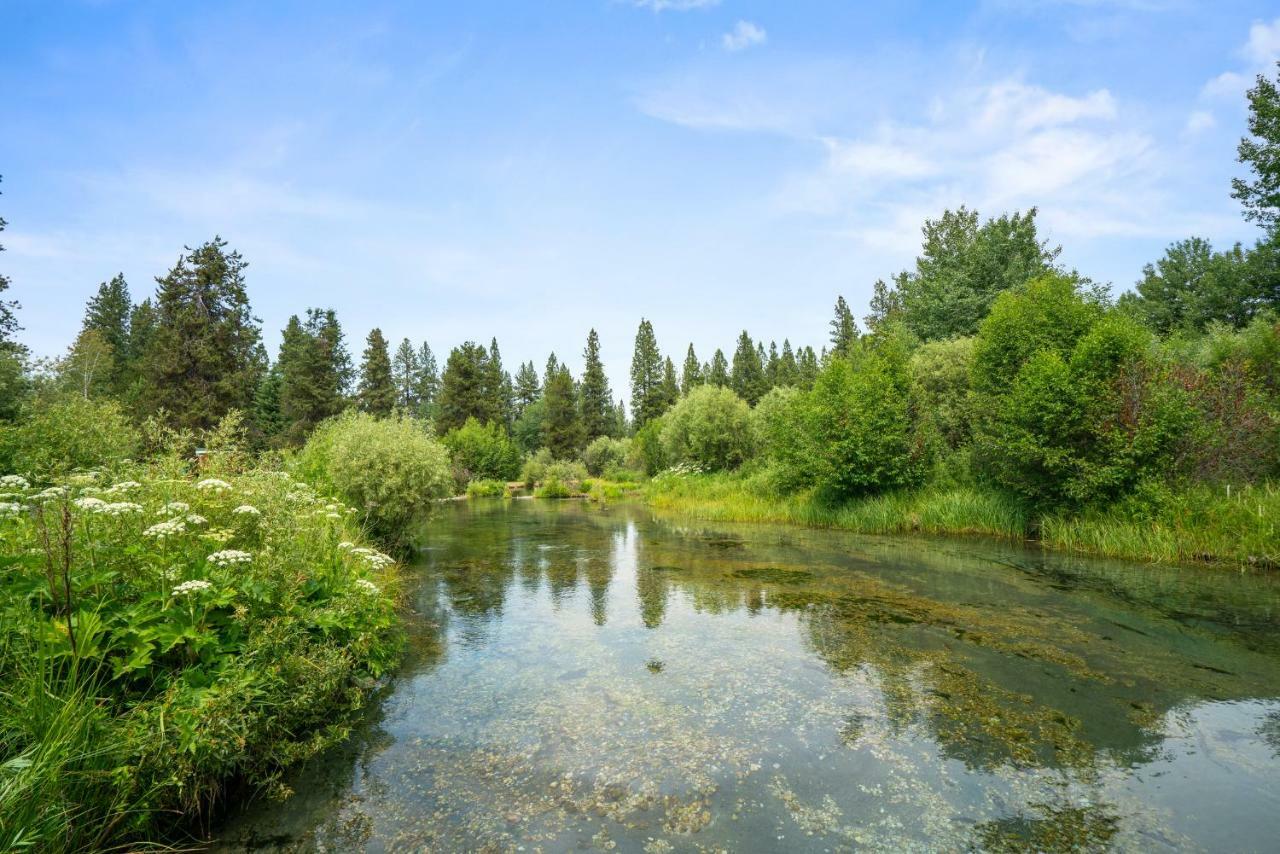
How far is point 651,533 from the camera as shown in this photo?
2055 centimetres

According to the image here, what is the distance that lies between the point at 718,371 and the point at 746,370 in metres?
4.93

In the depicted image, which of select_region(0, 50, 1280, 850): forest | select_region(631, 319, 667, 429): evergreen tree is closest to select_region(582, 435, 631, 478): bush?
select_region(0, 50, 1280, 850): forest

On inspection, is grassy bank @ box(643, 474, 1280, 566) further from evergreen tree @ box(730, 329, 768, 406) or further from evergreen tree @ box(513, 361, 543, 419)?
evergreen tree @ box(513, 361, 543, 419)

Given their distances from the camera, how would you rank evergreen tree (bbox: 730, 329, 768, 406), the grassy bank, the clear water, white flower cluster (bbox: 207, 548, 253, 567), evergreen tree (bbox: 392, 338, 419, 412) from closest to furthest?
the clear water
white flower cluster (bbox: 207, 548, 253, 567)
the grassy bank
evergreen tree (bbox: 730, 329, 768, 406)
evergreen tree (bbox: 392, 338, 419, 412)

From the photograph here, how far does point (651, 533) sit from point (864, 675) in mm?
14249

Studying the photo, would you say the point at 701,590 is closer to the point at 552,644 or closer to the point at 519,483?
the point at 552,644

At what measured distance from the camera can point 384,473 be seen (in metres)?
13.0

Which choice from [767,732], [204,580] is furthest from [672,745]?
[204,580]

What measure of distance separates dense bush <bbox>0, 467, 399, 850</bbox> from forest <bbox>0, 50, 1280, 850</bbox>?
0.07 feet

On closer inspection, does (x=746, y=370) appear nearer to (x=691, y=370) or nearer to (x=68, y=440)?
(x=691, y=370)

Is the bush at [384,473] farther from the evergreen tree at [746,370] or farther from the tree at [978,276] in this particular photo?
the evergreen tree at [746,370]

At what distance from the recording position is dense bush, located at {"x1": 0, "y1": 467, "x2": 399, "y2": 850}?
3084mm

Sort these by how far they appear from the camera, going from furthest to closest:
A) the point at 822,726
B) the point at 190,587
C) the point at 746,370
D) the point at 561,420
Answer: the point at 746,370 → the point at 561,420 → the point at 822,726 → the point at 190,587

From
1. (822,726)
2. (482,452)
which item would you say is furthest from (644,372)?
(822,726)
